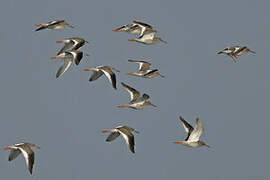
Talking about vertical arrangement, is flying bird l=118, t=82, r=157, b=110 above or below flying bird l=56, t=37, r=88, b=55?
below

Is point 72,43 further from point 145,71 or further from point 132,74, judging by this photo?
point 145,71

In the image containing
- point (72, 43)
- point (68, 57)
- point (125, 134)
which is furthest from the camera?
point (72, 43)

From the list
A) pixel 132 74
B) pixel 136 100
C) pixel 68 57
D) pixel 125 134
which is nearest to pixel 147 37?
pixel 132 74

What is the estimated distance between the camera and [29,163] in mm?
31578

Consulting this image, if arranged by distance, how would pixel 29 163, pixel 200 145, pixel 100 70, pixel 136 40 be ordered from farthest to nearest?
pixel 136 40 < pixel 100 70 < pixel 200 145 < pixel 29 163

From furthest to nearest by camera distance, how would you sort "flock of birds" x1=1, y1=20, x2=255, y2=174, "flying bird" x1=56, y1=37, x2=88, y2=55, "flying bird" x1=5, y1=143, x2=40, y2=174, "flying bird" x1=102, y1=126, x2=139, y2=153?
"flying bird" x1=56, y1=37, x2=88, y2=55, "flying bird" x1=102, y1=126, x2=139, y2=153, "flock of birds" x1=1, y1=20, x2=255, y2=174, "flying bird" x1=5, y1=143, x2=40, y2=174

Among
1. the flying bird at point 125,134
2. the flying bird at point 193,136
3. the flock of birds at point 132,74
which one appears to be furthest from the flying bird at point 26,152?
the flying bird at point 193,136

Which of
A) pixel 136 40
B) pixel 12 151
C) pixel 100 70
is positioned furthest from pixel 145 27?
pixel 12 151

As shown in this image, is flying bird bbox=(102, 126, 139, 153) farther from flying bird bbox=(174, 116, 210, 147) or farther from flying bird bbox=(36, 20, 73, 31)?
flying bird bbox=(36, 20, 73, 31)

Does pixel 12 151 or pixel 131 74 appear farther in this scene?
pixel 131 74

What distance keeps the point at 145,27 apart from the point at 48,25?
4.77 m

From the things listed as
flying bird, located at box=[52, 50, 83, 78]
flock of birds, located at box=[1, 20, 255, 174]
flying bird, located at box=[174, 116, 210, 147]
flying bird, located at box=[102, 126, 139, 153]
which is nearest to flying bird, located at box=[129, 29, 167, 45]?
flock of birds, located at box=[1, 20, 255, 174]

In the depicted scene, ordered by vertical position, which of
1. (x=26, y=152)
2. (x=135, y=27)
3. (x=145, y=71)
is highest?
(x=135, y=27)

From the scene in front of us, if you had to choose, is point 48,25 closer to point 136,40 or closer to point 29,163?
point 136,40
